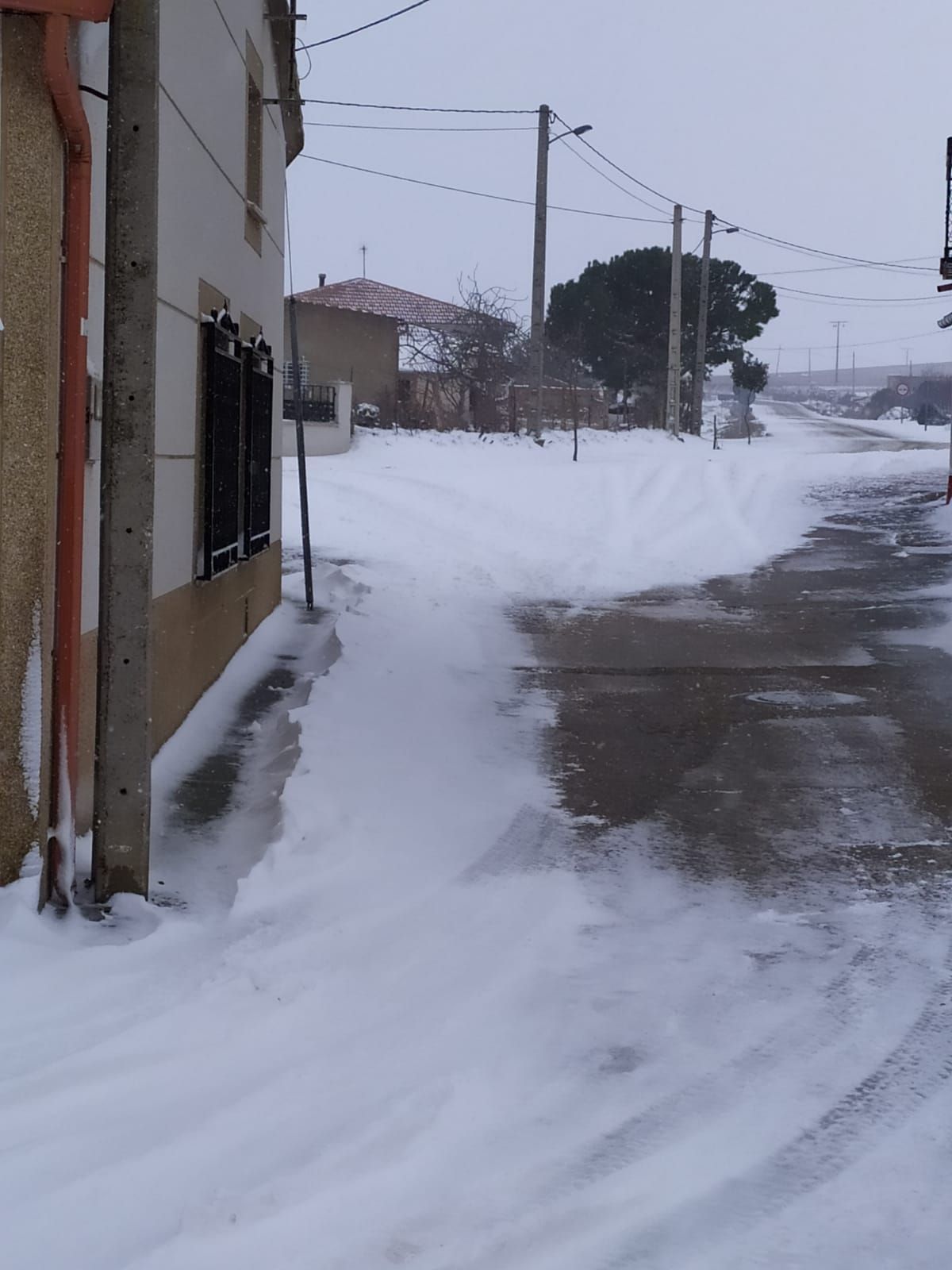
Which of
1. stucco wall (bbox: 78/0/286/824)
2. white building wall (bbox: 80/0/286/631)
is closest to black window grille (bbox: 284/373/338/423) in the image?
stucco wall (bbox: 78/0/286/824)

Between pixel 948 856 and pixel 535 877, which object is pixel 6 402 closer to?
pixel 535 877

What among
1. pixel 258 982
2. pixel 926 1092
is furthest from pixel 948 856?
pixel 258 982

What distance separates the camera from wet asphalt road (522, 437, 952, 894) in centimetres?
609

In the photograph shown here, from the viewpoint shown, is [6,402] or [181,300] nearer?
[6,402]

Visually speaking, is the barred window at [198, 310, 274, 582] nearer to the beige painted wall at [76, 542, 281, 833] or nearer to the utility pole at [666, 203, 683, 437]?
the beige painted wall at [76, 542, 281, 833]

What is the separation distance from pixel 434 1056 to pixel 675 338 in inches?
1454

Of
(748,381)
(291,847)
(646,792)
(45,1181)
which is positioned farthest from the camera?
(748,381)

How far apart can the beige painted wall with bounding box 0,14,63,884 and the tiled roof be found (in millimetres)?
37411

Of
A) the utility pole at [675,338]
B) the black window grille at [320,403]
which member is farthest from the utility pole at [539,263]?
the utility pole at [675,338]

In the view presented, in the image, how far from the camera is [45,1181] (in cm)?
318

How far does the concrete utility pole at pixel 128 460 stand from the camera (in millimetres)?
4672

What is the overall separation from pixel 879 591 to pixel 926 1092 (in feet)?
37.9

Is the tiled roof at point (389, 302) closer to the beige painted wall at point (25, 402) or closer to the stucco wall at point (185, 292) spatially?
the stucco wall at point (185, 292)

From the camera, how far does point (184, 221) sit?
744 centimetres
